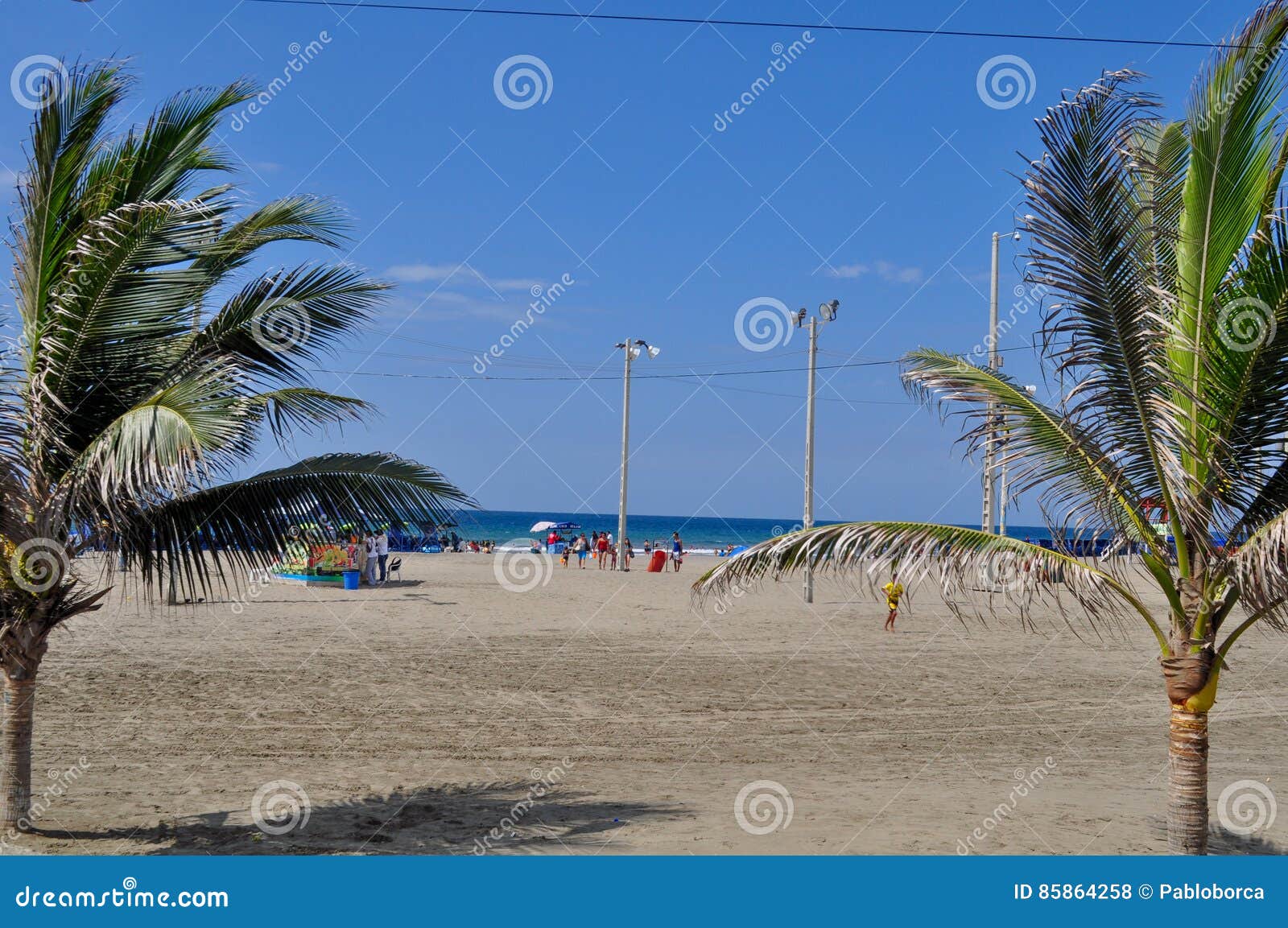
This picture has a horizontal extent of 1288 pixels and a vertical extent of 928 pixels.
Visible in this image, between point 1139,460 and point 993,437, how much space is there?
0.97 metres

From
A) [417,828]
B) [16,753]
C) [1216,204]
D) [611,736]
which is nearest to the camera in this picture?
[1216,204]

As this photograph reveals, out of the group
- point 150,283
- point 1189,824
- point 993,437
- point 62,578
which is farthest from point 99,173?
point 1189,824

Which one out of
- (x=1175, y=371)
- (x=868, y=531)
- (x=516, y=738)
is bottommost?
(x=516, y=738)

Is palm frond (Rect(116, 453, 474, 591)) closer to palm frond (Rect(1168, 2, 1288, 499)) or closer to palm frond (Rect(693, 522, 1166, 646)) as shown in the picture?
palm frond (Rect(693, 522, 1166, 646))

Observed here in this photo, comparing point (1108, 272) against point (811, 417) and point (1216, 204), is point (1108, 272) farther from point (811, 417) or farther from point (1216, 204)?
point (811, 417)

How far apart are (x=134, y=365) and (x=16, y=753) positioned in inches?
126

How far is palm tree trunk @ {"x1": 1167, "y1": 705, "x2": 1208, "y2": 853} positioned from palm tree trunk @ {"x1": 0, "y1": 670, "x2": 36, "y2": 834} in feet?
27.5

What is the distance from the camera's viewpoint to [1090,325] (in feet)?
21.2

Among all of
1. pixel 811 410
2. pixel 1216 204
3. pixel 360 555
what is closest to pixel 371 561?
pixel 360 555

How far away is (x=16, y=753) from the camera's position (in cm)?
747

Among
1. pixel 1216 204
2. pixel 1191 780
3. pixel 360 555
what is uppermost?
pixel 1216 204

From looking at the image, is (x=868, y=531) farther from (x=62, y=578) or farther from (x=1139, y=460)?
(x=62, y=578)

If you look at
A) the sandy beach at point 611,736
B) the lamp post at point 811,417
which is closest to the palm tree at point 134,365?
the sandy beach at point 611,736

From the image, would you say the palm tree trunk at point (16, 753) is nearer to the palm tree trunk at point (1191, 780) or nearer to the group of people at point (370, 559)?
the palm tree trunk at point (1191, 780)
